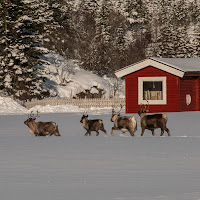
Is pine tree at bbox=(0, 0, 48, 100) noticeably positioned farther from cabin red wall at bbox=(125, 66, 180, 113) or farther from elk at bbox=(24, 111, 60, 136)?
elk at bbox=(24, 111, 60, 136)

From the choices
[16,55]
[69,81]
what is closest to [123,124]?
[16,55]

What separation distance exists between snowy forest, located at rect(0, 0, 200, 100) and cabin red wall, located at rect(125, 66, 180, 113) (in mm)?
13183

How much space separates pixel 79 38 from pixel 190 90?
5956 cm

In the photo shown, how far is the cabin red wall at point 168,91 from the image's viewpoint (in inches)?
1617

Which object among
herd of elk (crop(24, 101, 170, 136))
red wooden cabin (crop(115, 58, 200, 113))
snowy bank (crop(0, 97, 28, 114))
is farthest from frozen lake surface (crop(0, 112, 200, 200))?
snowy bank (crop(0, 97, 28, 114))

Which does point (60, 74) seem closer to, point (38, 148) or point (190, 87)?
point (190, 87)

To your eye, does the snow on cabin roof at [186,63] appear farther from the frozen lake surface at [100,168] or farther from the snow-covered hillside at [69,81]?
the frozen lake surface at [100,168]

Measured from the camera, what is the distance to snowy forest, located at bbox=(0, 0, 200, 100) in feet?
176

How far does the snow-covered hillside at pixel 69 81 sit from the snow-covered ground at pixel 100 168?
143 ft

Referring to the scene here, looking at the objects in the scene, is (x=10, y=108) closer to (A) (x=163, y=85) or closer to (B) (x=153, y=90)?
(B) (x=153, y=90)

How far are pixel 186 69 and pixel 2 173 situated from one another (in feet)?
98.1

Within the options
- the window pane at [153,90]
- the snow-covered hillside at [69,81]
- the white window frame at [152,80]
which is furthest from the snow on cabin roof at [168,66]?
the snow-covered hillside at [69,81]

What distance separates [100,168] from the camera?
13.0 metres

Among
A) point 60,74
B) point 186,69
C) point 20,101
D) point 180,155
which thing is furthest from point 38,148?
point 60,74
